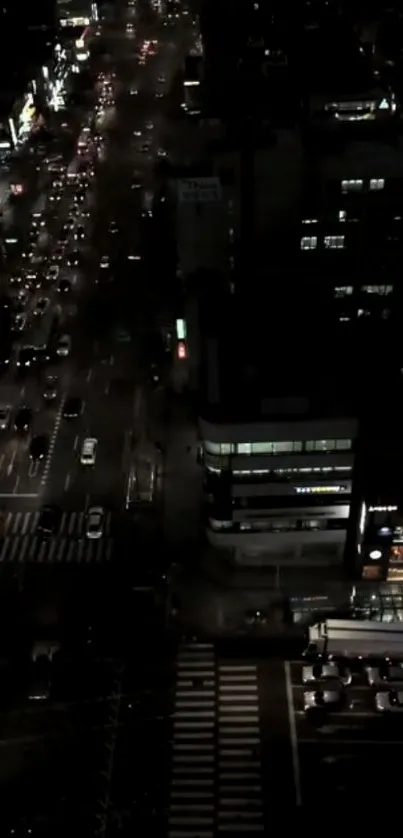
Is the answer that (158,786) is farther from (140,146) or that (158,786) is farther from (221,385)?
(140,146)

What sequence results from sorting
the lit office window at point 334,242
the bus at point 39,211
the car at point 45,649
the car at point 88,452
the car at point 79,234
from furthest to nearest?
the bus at point 39,211
the car at point 79,234
the lit office window at point 334,242
the car at point 88,452
the car at point 45,649

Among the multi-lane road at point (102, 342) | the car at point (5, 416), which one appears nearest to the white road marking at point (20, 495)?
the multi-lane road at point (102, 342)

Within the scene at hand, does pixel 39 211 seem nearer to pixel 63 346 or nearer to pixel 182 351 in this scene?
pixel 63 346

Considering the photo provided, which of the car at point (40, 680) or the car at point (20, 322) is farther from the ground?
the car at point (20, 322)

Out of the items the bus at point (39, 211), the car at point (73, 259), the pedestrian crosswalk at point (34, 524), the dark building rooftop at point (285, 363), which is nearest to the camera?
the dark building rooftop at point (285, 363)

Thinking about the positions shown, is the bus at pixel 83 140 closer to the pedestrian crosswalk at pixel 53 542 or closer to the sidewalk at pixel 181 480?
the sidewalk at pixel 181 480

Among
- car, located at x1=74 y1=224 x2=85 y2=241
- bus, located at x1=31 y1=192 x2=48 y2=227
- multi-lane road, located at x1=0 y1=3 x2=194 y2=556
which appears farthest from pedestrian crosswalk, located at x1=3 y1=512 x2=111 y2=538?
bus, located at x1=31 y1=192 x2=48 y2=227

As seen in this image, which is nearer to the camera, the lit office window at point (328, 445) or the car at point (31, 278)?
the lit office window at point (328, 445)

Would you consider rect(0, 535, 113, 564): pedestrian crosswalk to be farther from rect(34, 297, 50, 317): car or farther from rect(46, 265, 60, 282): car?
rect(46, 265, 60, 282): car
